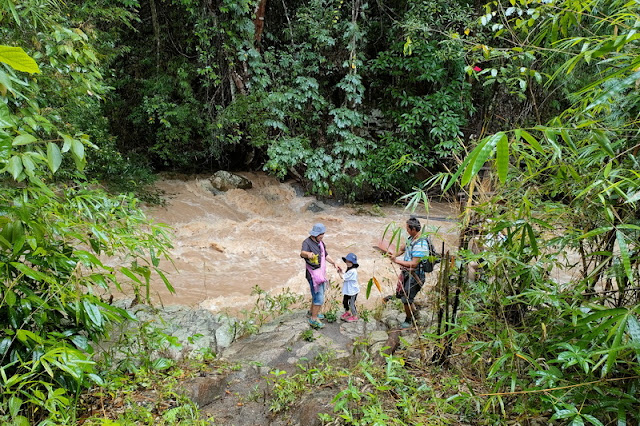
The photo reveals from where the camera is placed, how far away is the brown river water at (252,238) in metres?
6.09

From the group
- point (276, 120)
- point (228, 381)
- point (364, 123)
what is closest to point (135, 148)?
point (276, 120)

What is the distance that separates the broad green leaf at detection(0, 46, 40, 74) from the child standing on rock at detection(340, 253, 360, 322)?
3.61 meters

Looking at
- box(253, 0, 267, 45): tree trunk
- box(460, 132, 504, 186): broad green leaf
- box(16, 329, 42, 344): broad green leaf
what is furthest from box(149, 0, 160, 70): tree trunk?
box(460, 132, 504, 186): broad green leaf

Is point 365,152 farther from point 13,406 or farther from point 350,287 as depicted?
point 13,406

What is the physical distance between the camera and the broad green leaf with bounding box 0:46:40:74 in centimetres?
89

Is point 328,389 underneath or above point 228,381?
above

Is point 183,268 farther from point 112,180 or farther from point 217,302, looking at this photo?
point 112,180

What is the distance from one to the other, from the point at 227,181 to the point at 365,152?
3.58 metres

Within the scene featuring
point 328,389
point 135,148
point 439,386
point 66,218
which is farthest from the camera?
point 135,148

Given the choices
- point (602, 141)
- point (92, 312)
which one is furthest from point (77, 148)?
point (602, 141)

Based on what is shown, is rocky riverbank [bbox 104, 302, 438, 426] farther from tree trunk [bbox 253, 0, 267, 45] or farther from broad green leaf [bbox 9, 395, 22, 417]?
tree trunk [bbox 253, 0, 267, 45]

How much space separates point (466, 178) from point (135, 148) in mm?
10976

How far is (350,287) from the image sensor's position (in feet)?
14.4

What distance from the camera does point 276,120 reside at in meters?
9.27
